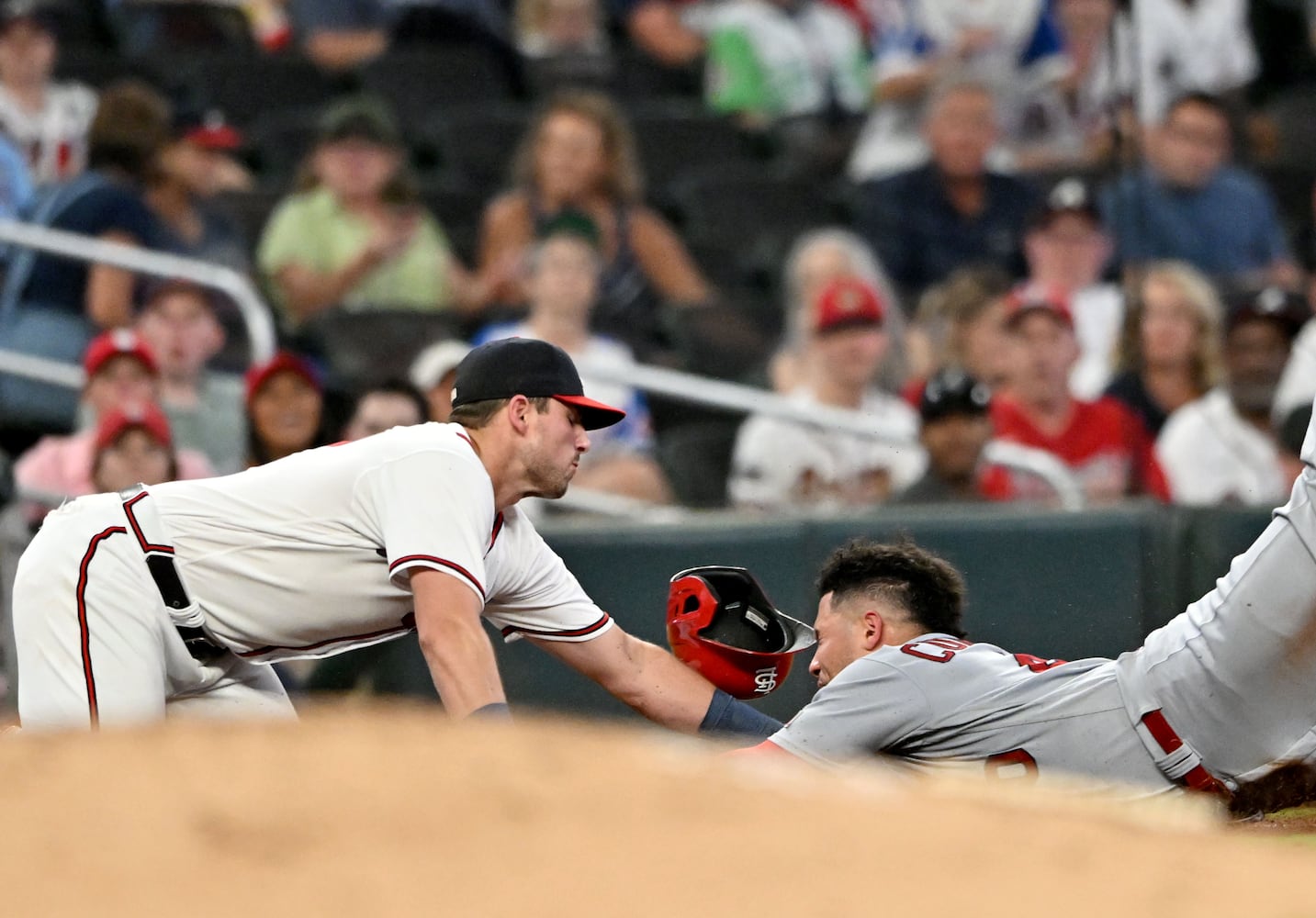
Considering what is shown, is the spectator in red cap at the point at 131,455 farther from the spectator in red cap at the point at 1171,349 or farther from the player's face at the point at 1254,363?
the player's face at the point at 1254,363

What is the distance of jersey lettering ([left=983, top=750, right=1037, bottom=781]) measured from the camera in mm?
4004

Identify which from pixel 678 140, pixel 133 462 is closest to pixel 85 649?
pixel 133 462

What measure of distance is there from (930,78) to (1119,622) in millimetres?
3623

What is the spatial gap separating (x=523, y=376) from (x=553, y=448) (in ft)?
0.54

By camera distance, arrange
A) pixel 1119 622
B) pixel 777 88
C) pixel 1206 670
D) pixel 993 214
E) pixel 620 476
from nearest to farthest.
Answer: pixel 1206 670 < pixel 1119 622 < pixel 620 476 < pixel 993 214 < pixel 777 88

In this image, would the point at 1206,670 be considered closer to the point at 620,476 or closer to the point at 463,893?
the point at 463,893

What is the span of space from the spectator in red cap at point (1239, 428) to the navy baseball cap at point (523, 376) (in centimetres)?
312

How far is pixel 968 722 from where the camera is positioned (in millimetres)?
3979

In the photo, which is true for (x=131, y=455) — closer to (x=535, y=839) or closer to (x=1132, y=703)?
(x=1132, y=703)

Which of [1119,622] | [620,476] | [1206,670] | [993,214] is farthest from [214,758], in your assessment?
[993,214]

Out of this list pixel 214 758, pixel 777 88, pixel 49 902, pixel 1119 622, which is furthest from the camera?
pixel 777 88

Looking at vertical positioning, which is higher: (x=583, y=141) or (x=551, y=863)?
(x=583, y=141)

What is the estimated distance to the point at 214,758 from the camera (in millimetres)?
2719

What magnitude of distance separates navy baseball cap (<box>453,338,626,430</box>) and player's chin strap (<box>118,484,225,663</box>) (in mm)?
708
